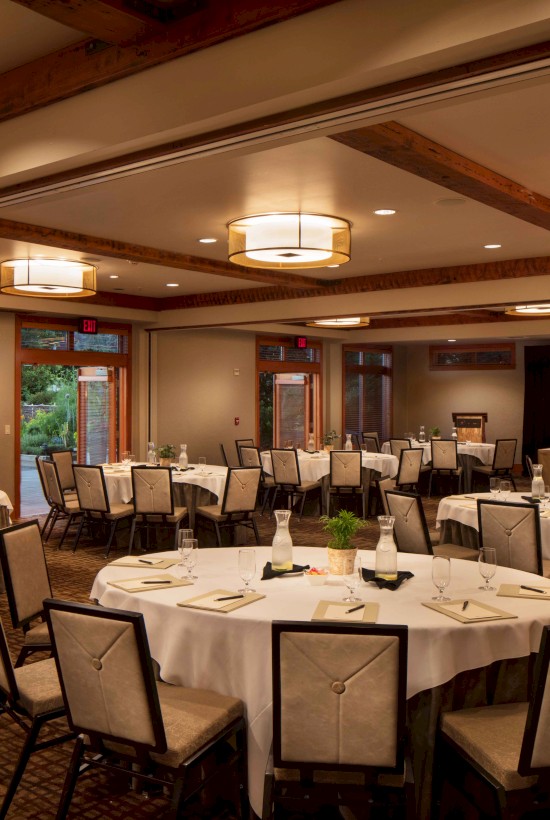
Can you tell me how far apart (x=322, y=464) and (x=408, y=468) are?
3.72 ft

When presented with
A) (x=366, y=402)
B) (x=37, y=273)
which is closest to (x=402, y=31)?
(x=37, y=273)

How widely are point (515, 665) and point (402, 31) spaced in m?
2.41

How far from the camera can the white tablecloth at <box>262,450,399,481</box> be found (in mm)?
10359

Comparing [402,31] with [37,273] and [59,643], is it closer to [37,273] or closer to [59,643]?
[59,643]

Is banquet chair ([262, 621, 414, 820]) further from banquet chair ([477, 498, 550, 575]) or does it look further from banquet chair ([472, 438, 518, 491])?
banquet chair ([472, 438, 518, 491])

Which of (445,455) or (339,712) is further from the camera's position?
(445,455)


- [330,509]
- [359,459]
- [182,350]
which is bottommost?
[330,509]

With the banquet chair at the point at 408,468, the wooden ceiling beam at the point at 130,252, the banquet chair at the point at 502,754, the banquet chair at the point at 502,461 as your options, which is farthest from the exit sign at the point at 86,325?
the banquet chair at the point at 502,754

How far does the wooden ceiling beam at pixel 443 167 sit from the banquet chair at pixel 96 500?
4659 mm

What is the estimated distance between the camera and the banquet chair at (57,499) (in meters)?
8.31

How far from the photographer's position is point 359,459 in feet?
→ 32.8

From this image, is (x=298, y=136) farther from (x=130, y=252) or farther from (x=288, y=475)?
(x=288, y=475)

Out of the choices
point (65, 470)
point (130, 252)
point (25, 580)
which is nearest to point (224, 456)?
point (65, 470)

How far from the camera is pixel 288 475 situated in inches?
399
